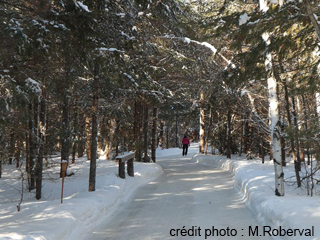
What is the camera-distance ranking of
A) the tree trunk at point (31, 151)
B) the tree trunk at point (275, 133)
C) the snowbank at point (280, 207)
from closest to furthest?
the snowbank at point (280, 207) → the tree trunk at point (275, 133) → the tree trunk at point (31, 151)

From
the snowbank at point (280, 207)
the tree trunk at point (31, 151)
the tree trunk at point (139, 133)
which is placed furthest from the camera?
the tree trunk at point (139, 133)

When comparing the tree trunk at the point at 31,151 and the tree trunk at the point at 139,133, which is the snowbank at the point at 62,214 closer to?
the tree trunk at the point at 31,151

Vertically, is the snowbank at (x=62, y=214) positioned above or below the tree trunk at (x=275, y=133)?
below

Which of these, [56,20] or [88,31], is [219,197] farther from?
[56,20]

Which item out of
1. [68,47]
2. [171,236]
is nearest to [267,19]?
[68,47]

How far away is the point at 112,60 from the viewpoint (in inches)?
324

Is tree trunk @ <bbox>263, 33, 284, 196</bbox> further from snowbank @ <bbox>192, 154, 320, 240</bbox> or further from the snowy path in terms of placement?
the snowy path

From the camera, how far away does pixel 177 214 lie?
24.1 feet

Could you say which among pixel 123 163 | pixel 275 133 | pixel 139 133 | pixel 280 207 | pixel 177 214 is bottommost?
pixel 177 214

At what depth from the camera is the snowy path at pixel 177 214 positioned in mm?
6031

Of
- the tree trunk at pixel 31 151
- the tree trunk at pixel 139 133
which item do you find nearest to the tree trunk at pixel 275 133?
the tree trunk at pixel 31 151

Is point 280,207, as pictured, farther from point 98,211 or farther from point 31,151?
point 31,151

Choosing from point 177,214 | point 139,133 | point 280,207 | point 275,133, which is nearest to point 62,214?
point 177,214

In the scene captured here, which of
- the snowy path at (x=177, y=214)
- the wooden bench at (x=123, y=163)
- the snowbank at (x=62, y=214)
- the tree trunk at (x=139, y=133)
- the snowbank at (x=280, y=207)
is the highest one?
the tree trunk at (x=139, y=133)
